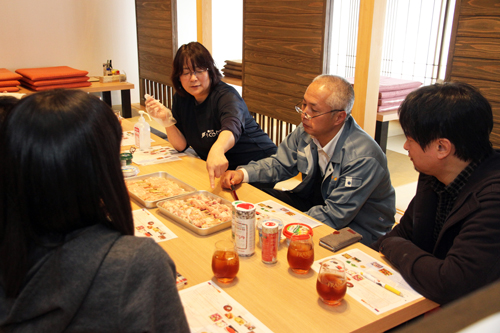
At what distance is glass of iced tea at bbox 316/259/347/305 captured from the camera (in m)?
1.11

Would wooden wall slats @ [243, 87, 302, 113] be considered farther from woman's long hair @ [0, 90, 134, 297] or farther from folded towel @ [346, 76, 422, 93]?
woman's long hair @ [0, 90, 134, 297]

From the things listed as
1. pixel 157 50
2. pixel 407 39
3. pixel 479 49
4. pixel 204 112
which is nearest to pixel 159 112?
pixel 204 112

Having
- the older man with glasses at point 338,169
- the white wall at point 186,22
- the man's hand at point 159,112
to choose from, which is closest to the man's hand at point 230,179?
the older man with glasses at point 338,169

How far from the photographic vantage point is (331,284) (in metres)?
1.12

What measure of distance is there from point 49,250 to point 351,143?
143 centimetres

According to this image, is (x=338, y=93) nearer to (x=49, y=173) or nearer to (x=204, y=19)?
(x=49, y=173)

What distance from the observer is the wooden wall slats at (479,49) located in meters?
2.01

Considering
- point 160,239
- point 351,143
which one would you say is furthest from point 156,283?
point 351,143

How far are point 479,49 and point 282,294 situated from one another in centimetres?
165

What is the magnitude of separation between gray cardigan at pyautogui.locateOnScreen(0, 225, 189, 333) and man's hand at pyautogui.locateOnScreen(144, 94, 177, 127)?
1.80 m

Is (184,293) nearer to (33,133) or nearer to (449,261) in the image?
(33,133)

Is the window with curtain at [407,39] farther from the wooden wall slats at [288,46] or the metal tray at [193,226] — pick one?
the metal tray at [193,226]

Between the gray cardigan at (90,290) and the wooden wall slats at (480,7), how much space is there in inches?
78.5

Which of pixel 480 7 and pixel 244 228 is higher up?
pixel 480 7
